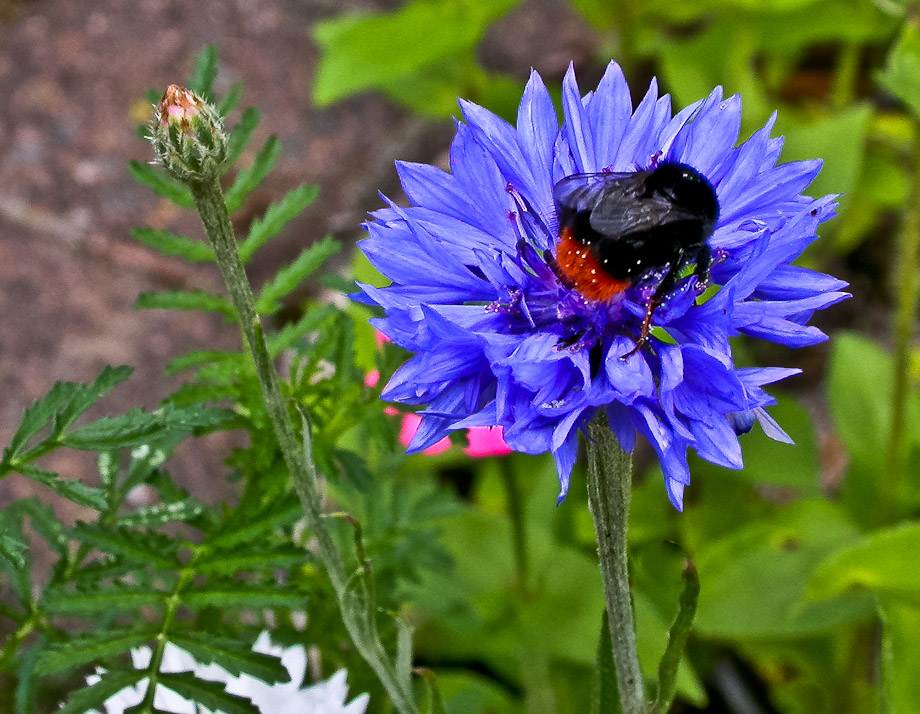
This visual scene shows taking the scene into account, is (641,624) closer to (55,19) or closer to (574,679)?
(574,679)

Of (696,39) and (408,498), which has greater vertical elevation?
(696,39)

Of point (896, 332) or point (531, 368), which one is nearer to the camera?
point (531, 368)

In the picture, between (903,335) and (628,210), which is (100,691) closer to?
(628,210)

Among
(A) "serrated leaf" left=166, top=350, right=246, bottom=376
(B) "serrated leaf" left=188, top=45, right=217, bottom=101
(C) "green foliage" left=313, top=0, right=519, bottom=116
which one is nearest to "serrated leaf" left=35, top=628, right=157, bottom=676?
(A) "serrated leaf" left=166, top=350, right=246, bottom=376

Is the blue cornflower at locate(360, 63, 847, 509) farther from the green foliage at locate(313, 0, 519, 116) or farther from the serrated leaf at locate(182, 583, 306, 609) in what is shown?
the green foliage at locate(313, 0, 519, 116)

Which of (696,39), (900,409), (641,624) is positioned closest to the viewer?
(641,624)

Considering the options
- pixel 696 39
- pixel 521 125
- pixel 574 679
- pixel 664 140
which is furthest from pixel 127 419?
pixel 696 39

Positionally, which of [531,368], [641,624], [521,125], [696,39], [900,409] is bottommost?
[531,368]

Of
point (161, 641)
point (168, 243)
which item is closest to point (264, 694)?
point (161, 641)

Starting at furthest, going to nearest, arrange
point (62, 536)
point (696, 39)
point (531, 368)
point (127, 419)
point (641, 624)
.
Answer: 1. point (696, 39)
2. point (641, 624)
3. point (62, 536)
4. point (127, 419)
5. point (531, 368)
